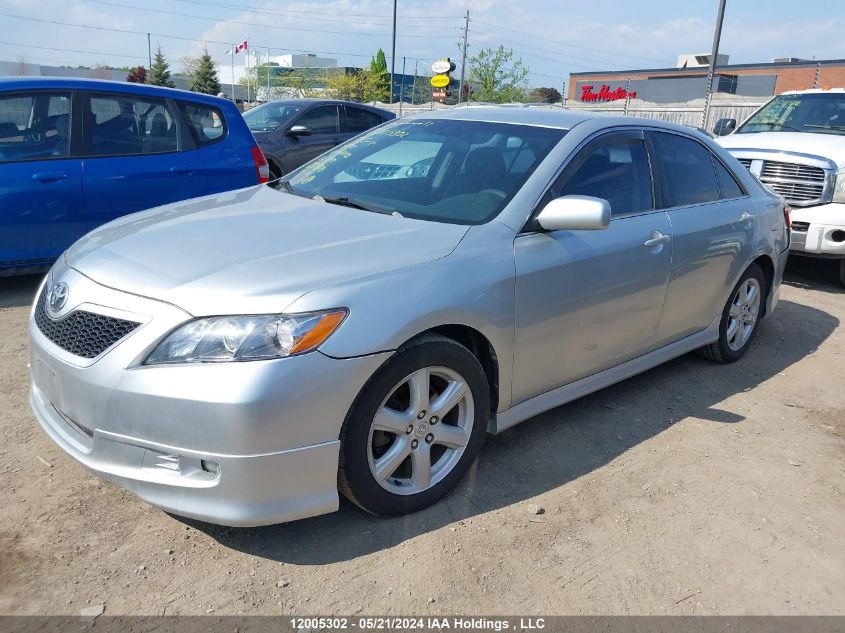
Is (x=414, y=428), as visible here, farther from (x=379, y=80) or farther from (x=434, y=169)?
(x=379, y=80)

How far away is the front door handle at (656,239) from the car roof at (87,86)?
428cm

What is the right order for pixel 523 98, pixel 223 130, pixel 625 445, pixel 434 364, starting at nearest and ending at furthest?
pixel 434 364
pixel 625 445
pixel 223 130
pixel 523 98

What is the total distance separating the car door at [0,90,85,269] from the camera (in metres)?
5.26

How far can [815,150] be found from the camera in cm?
766

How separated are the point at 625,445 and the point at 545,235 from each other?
4.07ft

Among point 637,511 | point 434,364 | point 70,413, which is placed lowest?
point 637,511

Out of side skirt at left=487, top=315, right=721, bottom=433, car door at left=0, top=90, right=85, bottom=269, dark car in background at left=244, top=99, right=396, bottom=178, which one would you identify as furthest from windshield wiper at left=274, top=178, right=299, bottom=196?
dark car in background at left=244, top=99, right=396, bottom=178

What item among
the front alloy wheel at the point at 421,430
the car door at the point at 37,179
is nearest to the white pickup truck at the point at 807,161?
the front alloy wheel at the point at 421,430

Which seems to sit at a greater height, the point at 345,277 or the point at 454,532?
the point at 345,277

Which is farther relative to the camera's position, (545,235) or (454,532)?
(545,235)

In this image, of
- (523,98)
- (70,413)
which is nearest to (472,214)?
(70,413)

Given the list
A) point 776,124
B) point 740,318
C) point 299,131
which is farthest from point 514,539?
point 299,131

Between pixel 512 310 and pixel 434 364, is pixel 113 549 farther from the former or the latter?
pixel 512 310

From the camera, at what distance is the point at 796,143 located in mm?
7922
